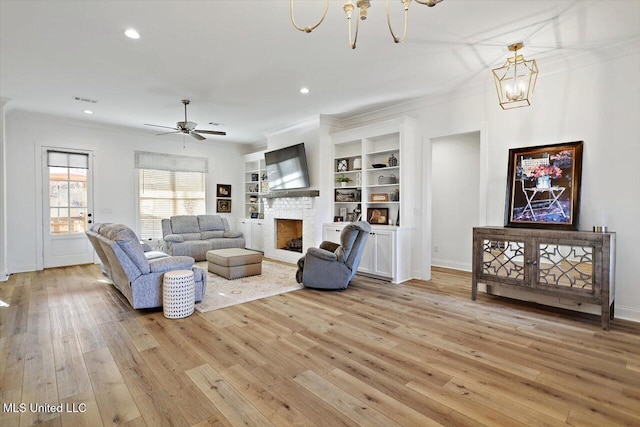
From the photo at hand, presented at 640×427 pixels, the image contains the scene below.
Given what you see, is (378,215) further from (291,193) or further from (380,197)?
(291,193)

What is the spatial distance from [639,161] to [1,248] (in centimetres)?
882

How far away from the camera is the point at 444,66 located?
3.88 metres

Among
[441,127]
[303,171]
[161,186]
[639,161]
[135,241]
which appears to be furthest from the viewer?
[161,186]

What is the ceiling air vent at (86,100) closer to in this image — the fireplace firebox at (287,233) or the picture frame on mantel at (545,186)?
the fireplace firebox at (287,233)

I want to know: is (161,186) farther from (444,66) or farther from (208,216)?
(444,66)

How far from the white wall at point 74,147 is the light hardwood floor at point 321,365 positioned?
8.13 ft

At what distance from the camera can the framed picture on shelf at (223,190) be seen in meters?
8.45

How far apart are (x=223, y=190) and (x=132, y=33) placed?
5644 millimetres

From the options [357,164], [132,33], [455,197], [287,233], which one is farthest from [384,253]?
[132,33]

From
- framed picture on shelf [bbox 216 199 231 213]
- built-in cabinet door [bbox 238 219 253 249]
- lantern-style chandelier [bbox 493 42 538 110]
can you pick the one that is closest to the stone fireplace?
built-in cabinet door [bbox 238 219 253 249]

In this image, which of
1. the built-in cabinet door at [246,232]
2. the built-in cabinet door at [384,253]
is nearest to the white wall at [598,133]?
the built-in cabinet door at [384,253]

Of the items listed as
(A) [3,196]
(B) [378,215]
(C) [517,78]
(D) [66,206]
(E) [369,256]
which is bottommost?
(E) [369,256]

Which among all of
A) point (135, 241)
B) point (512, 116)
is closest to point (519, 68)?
point (512, 116)

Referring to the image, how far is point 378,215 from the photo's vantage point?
5.48m
